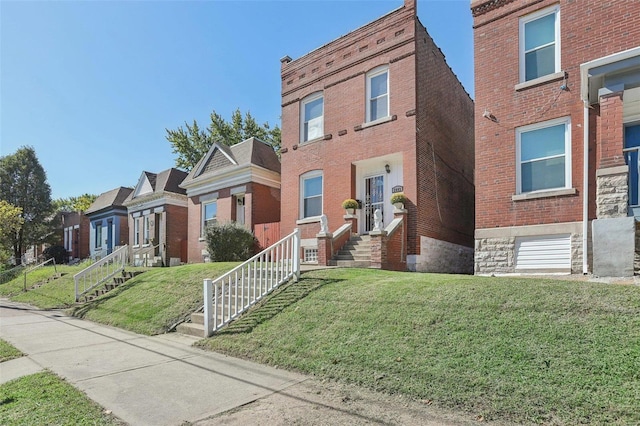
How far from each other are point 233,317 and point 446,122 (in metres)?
10.7

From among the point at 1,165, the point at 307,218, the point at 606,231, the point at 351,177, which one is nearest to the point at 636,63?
the point at 606,231

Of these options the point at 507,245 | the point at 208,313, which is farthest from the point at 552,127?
the point at 208,313

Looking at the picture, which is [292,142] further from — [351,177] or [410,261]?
[410,261]

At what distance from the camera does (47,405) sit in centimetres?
426

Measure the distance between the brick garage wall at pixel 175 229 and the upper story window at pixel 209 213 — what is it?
4055mm

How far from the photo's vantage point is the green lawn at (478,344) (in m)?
3.61

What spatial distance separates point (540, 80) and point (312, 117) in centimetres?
805

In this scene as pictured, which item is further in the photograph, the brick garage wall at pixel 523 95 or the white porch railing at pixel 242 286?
the brick garage wall at pixel 523 95

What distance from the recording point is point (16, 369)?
5.91m

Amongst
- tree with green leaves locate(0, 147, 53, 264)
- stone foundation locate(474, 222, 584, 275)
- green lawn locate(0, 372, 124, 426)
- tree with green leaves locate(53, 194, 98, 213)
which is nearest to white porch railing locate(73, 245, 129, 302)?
green lawn locate(0, 372, 124, 426)

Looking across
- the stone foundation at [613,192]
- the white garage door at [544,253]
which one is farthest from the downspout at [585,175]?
the stone foundation at [613,192]

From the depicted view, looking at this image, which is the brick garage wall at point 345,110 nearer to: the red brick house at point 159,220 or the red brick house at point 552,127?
the red brick house at point 552,127

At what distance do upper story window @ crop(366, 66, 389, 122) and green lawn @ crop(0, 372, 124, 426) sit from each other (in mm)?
11428

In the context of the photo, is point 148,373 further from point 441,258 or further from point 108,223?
point 108,223
